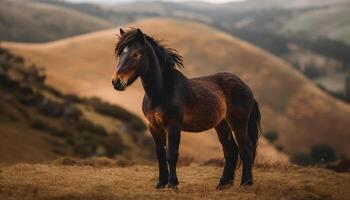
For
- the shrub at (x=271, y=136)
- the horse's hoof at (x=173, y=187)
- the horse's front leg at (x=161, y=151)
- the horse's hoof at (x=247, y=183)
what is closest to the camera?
the horse's hoof at (x=173, y=187)

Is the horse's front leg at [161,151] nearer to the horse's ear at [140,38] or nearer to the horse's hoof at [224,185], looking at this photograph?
the horse's hoof at [224,185]

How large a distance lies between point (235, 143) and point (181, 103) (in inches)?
91.7

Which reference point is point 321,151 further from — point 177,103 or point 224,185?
point 177,103

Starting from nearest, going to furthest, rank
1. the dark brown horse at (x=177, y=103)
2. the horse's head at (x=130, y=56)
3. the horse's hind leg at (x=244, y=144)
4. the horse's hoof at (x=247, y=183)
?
the horse's head at (x=130, y=56) → the dark brown horse at (x=177, y=103) → the horse's hind leg at (x=244, y=144) → the horse's hoof at (x=247, y=183)

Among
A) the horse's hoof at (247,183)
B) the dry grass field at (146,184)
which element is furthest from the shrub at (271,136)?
the horse's hoof at (247,183)

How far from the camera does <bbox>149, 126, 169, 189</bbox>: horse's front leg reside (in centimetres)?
1034

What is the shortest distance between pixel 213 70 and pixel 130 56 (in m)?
86.4

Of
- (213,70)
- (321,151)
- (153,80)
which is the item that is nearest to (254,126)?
(153,80)

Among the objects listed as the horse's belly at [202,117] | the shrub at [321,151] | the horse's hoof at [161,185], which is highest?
the horse's belly at [202,117]

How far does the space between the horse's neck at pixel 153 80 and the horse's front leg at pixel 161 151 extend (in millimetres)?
735

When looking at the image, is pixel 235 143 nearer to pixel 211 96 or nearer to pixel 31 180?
pixel 211 96

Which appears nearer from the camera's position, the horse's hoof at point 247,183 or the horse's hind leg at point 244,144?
the horse's hind leg at point 244,144

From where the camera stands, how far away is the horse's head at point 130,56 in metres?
9.43

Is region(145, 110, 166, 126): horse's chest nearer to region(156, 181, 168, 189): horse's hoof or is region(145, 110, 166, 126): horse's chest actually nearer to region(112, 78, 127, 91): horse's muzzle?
region(112, 78, 127, 91): horse's muzzle
